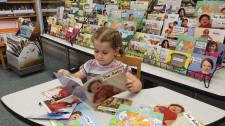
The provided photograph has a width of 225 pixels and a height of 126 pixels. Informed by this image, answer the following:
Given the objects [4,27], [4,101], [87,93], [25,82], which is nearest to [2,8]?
[4,27]

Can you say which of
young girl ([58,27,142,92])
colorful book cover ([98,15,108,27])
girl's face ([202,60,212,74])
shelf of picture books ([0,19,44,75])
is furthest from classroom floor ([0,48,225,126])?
girl's face ([202,60,212,74])

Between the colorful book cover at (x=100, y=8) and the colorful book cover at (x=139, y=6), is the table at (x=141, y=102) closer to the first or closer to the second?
the colorful book cover at (x=139, y=6)

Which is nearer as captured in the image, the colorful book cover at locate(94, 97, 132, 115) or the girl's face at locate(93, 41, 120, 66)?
the colorful book cover at locate(94, 97, 132, 115)

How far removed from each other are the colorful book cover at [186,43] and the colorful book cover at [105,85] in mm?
831

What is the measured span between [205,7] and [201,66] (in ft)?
2.15

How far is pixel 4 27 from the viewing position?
4035mm

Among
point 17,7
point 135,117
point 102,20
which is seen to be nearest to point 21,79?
point 102,20

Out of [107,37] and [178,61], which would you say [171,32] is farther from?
[107,37]

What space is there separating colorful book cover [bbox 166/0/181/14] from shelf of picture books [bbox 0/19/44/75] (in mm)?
2363

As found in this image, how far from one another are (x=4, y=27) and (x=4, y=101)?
3.69 meters

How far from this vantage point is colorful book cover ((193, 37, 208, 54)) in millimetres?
1507

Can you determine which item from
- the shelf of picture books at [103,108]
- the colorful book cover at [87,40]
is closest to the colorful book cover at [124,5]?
the colorful book cover at [87,40]

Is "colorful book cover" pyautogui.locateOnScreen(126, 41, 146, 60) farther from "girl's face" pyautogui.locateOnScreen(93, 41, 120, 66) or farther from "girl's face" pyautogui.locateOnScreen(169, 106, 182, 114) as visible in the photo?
"girl's face" pyautogui.locateOnScreen(169, 106, 182, 114)

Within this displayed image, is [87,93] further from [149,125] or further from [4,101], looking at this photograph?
[4,101]
